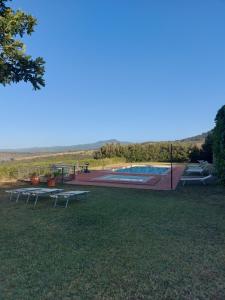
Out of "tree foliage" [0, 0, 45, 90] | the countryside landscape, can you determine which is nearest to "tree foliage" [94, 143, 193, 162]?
the countryside landscape

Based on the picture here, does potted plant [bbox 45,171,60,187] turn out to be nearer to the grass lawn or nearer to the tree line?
the grass lawn

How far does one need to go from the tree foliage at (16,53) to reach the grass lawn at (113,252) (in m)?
4.11

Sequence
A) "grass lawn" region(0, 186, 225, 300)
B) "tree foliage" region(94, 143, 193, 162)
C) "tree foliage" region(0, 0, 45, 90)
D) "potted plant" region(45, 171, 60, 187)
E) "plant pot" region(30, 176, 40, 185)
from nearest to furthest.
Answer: "grass lawn" region(0, 186, 225, 300) < "tree foliage" region(0, 0, 45, 90) < "potted plant" region(45, 171, 60, 187) < "plant pot" region(30, 176, 40, 185) < "tree foliage" region(94, 143, 193, 162)

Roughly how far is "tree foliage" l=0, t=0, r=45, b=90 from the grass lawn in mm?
4109

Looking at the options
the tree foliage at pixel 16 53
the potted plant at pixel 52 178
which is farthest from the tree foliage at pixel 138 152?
the tree foliage at pixel 16 53

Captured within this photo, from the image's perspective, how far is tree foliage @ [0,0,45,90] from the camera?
7.53 metres

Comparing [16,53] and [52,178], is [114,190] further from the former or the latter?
[16,53]

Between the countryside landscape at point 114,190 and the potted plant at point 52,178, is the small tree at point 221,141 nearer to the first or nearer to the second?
the countryside landscape at point 114,190

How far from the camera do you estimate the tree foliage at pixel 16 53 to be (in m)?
7.53

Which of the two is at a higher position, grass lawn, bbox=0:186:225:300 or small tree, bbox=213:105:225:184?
small tree, bbox=213:105:225:184

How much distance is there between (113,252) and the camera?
203 inches

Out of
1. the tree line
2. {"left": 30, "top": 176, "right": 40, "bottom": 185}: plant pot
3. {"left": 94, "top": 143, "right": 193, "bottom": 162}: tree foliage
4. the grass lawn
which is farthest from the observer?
{"left": 94, "top": 143, "right": 193, "bottom": 162}: tree foliage

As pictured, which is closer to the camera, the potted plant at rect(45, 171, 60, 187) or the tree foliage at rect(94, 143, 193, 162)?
the potted plant at rect(45, 171, 60, 187)

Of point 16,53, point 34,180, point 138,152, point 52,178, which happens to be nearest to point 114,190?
point 52,178
